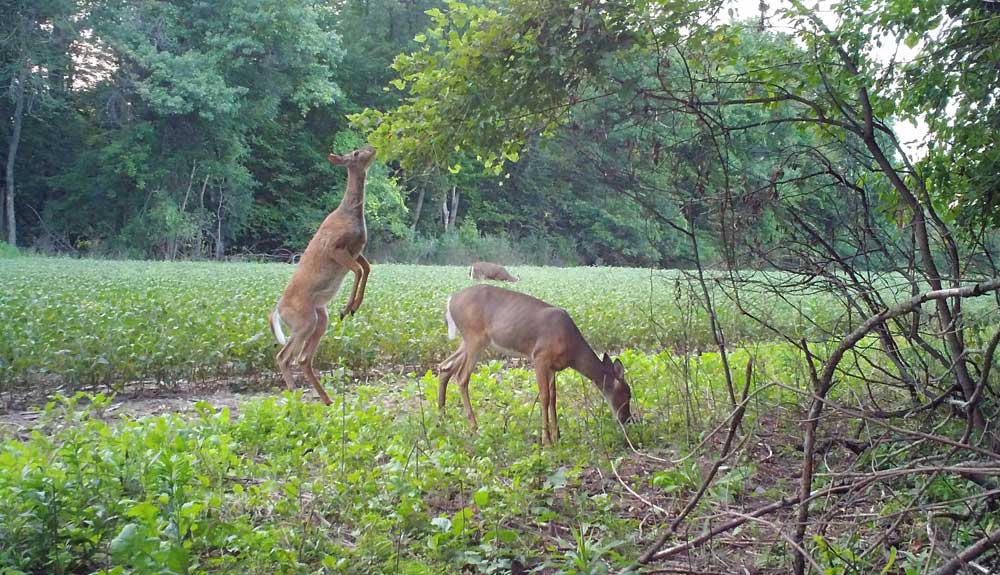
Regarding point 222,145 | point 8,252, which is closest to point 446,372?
point 8,252

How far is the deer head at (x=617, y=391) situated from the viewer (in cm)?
587

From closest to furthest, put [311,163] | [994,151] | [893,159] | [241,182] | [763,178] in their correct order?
[994,151] → [763,178] → [893,159] → [241,182] → [311,163]

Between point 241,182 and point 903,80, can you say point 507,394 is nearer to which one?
point 903,80

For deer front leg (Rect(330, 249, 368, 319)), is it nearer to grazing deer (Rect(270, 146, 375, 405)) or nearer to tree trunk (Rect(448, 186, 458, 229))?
grazing deer (Rect(270, 146, 375, 405))

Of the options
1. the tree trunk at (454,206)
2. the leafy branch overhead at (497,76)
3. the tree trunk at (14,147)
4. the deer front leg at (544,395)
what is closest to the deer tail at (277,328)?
the leafy branch overhead at (497,76)

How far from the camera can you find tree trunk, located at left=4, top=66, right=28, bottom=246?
85.6ft

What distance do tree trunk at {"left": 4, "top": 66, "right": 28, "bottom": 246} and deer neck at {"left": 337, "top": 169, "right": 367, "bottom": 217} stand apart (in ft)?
74.1

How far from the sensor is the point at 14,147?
86.9ft

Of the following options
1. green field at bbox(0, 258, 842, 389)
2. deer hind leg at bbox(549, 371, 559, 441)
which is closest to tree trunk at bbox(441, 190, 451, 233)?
green field at bbox(0, 258, 842, 389)

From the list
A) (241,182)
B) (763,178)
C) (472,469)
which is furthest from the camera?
(241,182)

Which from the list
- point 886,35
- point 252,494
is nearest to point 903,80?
point 886,35

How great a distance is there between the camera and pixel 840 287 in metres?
4.52

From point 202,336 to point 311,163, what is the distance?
77.3ft

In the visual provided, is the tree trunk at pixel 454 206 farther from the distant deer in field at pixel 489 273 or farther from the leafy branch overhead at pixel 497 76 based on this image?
the leafy branch overhead at pixel 497 76
